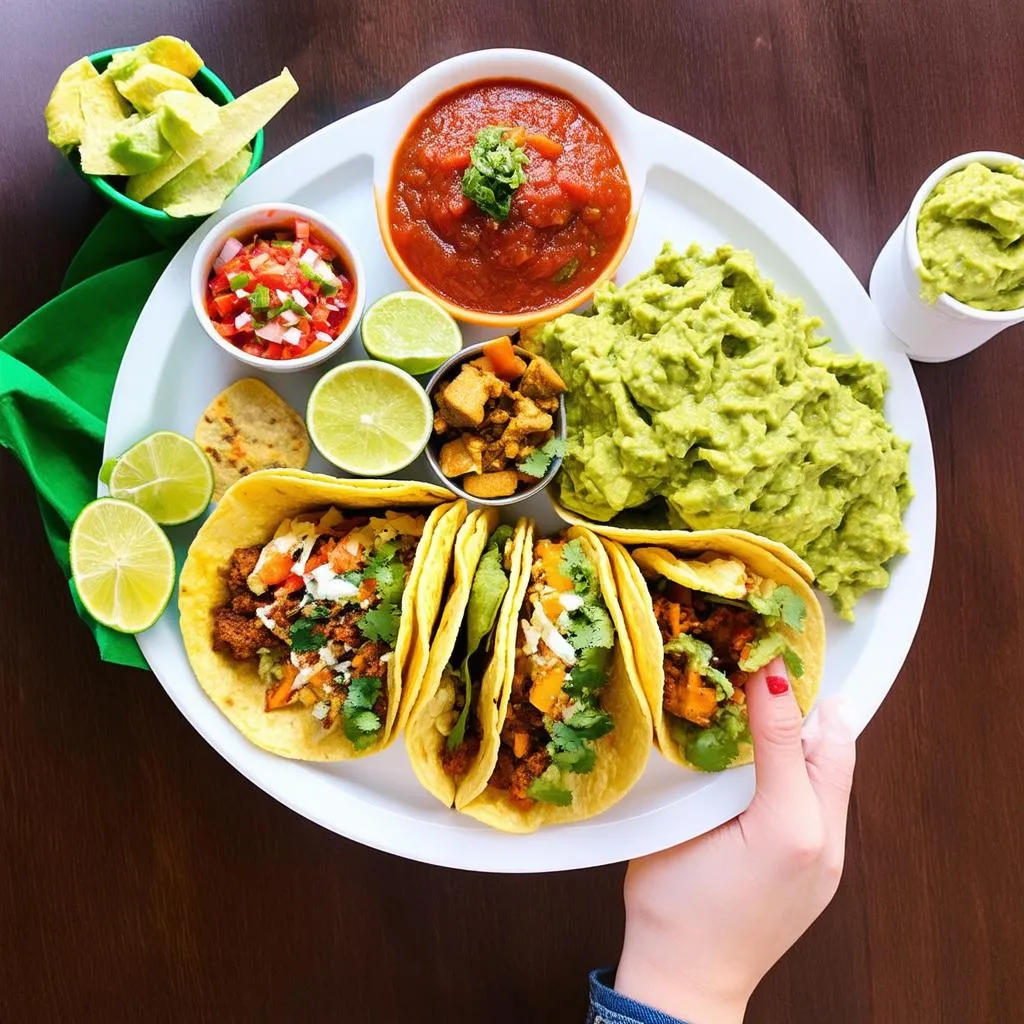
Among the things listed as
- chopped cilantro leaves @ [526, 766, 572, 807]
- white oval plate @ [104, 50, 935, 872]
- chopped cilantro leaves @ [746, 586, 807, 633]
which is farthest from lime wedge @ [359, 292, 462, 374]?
chopped cilantro leaves @ [526, 766, 572, 807]

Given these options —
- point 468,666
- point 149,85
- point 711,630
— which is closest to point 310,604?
point 468,666

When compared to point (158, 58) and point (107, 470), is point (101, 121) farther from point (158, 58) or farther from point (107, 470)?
point (107, 470)

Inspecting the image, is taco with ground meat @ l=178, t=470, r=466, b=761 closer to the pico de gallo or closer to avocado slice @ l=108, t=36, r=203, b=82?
the pico de gallo

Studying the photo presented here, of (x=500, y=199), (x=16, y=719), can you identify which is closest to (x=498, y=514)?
(x=500, y=199)

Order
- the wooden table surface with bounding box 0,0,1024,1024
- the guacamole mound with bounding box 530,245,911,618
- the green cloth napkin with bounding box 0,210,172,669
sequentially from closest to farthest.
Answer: the guacamole mound with bounding box 530,245,911,618
the green cloth napkin with bounding box 0,210,172,669
the wooden table surface with bounding box 0,0,1024,1024

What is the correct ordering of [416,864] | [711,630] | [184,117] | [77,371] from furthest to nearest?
[416,864] < [77,371] < [711,630] < [184,117]

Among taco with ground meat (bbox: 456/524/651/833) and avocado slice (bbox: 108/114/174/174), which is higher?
avocado slice (bbox: 108/114/174/174)

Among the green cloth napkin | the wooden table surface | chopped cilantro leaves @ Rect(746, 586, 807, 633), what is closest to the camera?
chopped cilantro leaves @ Rect(746, 586, 807, 633)
